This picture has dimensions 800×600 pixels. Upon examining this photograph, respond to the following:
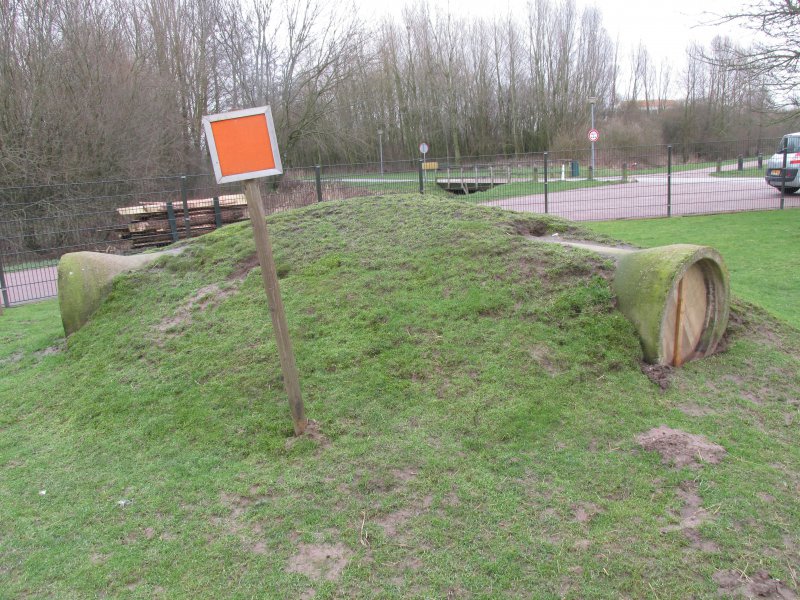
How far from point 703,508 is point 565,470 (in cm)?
66

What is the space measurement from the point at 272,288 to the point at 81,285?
3348 millimetres

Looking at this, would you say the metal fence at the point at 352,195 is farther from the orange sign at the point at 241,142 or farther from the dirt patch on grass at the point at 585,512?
the dirt patch on grass at the point at 585,512

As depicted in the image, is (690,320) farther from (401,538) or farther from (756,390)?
(401,538)

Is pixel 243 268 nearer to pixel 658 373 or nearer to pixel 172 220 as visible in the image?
pixel 658 373

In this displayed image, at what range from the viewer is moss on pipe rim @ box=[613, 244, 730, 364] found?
13.7ft

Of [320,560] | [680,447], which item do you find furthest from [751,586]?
[320,560]

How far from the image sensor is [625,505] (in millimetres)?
2969

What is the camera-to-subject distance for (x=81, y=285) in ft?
19.4

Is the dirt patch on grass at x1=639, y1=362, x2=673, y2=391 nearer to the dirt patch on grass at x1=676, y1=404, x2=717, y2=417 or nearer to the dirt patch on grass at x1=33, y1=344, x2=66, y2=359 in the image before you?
the dirt patch on grass at x1=676, y1=404, x2=717, y2=417

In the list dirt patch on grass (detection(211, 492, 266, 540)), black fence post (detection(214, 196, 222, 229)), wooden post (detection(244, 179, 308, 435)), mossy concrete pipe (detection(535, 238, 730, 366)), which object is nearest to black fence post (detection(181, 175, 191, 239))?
black fence post (detection(214, 196, 222, 229))

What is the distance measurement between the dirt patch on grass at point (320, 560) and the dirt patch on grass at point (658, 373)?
2372 mm

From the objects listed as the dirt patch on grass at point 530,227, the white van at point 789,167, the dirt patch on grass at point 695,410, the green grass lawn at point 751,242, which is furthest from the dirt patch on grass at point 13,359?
the white van at point 789,167

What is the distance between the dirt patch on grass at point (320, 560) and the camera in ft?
8.79

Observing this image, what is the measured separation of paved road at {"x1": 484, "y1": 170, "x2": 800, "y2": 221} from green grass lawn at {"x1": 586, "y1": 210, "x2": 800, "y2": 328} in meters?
1.49
